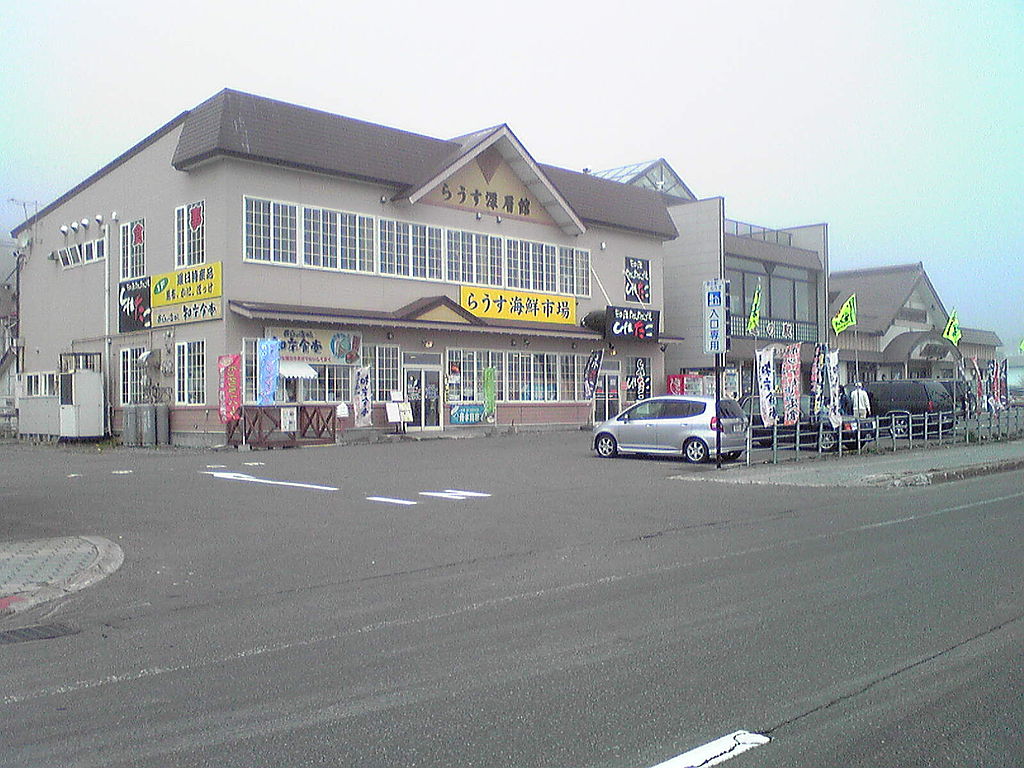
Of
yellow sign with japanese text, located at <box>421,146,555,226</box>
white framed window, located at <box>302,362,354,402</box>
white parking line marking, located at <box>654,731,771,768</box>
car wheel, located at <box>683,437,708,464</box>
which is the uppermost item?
yellow sign with japanese text, located at <box>421,146,555,226</box>

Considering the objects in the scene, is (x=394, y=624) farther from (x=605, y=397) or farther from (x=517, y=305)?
(x=605, y=397)

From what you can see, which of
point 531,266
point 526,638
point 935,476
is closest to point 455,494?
point 935,476

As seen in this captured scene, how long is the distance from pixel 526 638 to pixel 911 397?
26.5m

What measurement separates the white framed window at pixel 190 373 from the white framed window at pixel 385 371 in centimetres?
517

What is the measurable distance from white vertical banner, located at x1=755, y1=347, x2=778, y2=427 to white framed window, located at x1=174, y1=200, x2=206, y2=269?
15535 mm

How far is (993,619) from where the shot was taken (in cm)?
712

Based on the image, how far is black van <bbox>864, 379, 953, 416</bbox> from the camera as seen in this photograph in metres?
30.0

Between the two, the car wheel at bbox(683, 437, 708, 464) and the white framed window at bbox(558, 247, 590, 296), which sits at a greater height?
the white framed window at bbox(558, 247, 590, 296)

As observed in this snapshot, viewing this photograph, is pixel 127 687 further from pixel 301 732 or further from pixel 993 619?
pixel 993 619

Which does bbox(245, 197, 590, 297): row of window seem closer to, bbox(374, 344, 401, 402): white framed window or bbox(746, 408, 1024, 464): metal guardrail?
bbox(374, 344, 401, 402): white framed window

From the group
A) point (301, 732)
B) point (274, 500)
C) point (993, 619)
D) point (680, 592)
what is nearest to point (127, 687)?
point (301, 732)

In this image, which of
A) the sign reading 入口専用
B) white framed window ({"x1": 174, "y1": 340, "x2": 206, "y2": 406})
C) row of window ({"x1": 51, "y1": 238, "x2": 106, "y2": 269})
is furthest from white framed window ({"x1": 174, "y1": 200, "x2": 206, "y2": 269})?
the sign reading 入口専用

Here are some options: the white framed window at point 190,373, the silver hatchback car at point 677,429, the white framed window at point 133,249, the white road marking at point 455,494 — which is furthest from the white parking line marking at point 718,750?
the white framed window at point 133,249

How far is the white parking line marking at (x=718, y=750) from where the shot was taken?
448cm
